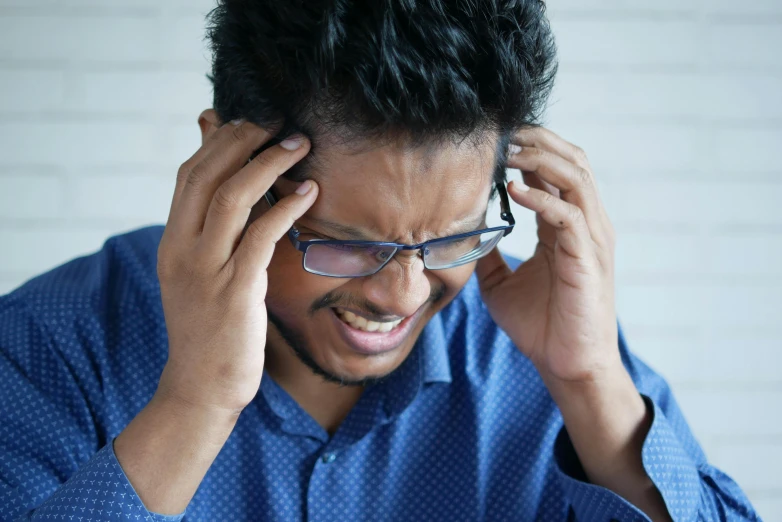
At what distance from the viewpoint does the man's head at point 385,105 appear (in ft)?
3.90

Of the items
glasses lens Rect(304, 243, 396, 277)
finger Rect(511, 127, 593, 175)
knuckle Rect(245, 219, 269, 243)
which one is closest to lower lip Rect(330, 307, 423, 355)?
glasses lens Rect(304, 243, 396, 277)

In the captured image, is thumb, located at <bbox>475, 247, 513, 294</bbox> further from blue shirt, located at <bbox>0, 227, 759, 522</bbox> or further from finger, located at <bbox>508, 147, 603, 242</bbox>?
finger, located at <bbox>508, 147, 603, 242</bbox>

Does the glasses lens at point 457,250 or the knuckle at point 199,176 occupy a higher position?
the knuckle at point 199,176

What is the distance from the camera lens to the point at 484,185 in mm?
1342

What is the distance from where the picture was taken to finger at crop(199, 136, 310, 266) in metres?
1.24

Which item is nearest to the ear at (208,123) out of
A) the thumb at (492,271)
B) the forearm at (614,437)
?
the thumb at (492,271)

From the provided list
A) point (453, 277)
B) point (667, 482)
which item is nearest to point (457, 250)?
point (453, 277)

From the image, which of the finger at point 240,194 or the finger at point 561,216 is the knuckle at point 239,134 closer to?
the finger at point 240,194

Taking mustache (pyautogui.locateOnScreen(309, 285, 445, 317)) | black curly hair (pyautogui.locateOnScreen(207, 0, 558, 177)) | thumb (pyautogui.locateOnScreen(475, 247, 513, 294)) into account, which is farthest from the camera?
thumb (pyautogui.locateOnScreen(475, 247, 513, 294))

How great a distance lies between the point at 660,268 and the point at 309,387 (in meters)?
1.41

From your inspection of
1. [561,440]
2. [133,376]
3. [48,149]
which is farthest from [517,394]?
[48,149]

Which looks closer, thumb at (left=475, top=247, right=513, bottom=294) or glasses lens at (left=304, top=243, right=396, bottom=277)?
glasses lens at (left=304, top=243, right=396, bottom=277)

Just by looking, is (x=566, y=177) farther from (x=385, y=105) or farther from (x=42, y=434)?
(x=42, y=434)

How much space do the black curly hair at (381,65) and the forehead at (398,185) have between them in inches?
0.8
